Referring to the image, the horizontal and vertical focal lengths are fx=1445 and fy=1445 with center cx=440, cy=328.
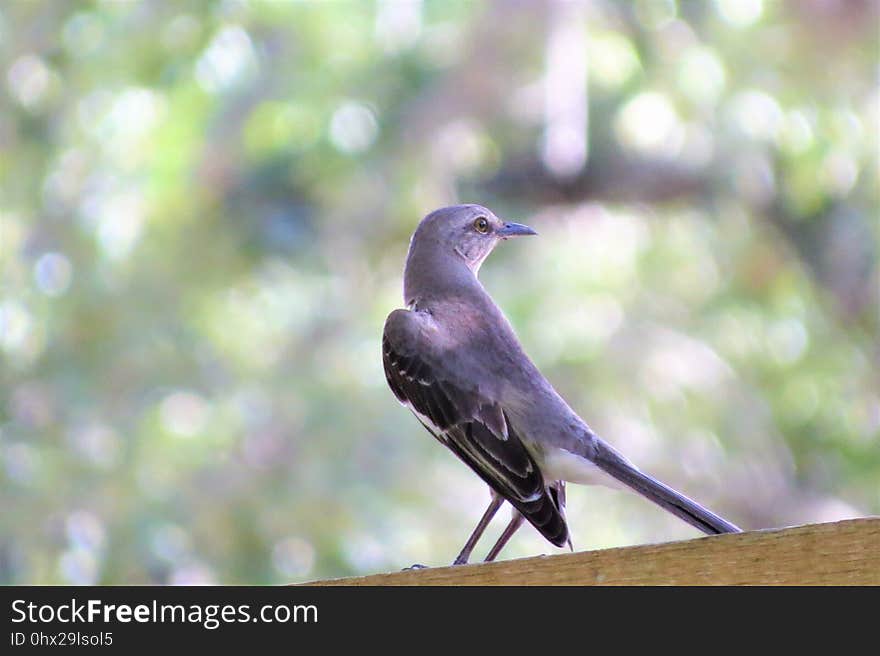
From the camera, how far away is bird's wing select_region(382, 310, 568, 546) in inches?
150

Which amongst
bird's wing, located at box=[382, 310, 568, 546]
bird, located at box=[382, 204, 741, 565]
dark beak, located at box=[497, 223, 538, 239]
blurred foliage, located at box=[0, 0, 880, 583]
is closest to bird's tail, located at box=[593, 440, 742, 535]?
bird, located at box=[382, 204, 741, 565]

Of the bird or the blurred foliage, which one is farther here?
the blurred foliage

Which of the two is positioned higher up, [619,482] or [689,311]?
[689,311]

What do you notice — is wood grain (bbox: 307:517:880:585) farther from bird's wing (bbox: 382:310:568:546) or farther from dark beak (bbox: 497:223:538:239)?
dark beak (bbox: 497:223:538:239)

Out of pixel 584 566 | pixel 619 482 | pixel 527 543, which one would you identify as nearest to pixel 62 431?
pixel 527 543

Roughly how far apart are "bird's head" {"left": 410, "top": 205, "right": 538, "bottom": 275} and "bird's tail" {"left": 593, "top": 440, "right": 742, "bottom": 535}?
4.16 feet

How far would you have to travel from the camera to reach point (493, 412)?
4137mm

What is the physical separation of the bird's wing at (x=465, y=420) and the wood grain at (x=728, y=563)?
738 mm

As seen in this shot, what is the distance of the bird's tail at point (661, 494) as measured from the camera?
3162 millimetres

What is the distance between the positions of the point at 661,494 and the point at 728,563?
0.52 meters

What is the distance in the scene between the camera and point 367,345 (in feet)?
35.2

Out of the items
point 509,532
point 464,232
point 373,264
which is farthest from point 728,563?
point 373,264
